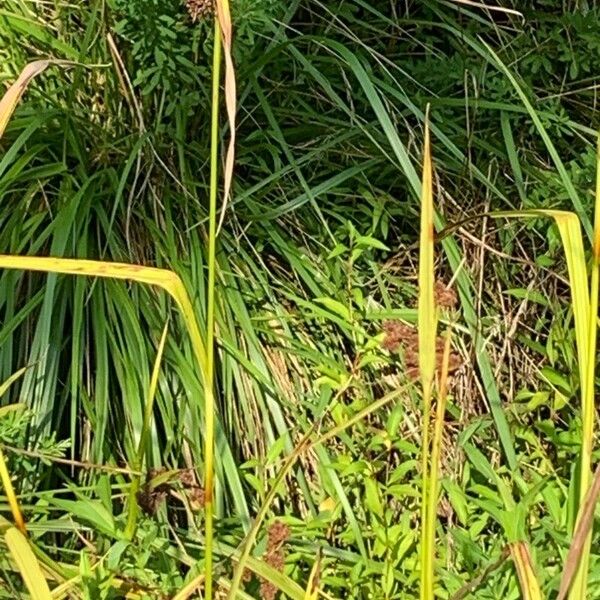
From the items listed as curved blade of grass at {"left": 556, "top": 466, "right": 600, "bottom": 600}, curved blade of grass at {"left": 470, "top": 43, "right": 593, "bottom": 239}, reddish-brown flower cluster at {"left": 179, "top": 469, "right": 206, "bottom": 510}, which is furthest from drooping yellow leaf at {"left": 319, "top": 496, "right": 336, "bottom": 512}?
curved blade of grass at {"left": 556, "top": 466, "right": 600, "bottom": 600}

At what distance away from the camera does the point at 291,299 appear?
1.65m

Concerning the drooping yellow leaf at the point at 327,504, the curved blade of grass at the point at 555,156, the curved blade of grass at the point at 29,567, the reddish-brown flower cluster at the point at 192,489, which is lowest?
the drooping yellow leaf at the point at 327,504

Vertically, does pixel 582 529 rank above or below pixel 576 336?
below

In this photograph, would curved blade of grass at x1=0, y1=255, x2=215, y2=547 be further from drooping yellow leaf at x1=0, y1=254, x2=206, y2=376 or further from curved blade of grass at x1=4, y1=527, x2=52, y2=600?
curved blade of grass at x1=4, y1=527, x2=52, y2=600

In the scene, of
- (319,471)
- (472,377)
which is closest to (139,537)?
Answer: (319,471)

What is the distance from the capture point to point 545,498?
133 cm

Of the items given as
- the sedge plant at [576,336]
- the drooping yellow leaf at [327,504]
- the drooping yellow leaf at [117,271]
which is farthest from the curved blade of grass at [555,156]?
the drooping yellow leaf at [117,271]

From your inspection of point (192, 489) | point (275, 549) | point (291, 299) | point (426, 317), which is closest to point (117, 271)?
point (426, 317)

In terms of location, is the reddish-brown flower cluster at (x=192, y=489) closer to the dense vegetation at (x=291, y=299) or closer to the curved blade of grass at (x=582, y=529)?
the dense vegetation at (x=291, y=299)

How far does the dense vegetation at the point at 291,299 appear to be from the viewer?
136 centimetres

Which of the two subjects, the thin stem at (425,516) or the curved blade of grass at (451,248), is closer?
the thin stem at (425,516)

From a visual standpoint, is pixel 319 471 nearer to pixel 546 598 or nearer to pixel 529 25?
pixel 546 598

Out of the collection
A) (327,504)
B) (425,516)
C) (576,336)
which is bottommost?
(327,504)

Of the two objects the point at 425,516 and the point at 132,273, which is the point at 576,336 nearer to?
the point at 425,516
